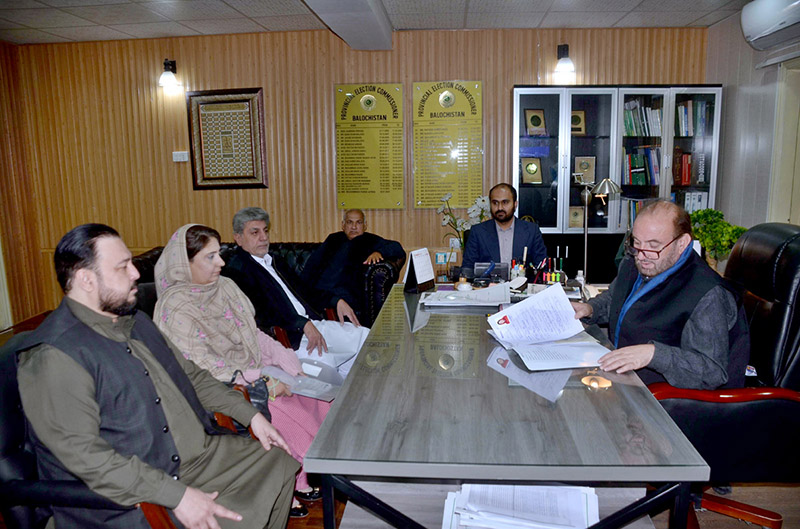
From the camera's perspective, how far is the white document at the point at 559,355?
1689mm

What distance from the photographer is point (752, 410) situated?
1.78 m

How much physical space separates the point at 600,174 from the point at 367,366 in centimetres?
384

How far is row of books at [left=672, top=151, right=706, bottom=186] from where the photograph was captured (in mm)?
4805

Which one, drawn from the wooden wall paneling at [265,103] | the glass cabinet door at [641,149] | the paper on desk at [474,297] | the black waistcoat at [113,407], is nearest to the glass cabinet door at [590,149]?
the glass cabinet door at [641,149]

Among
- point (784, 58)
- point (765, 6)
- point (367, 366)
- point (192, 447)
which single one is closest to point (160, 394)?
point (192, 447)

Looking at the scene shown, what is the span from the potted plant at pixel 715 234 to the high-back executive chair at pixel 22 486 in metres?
3.43

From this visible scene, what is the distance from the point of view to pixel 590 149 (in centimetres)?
487

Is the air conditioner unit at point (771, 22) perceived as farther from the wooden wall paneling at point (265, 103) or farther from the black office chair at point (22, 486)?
the black office chair at point (22, 486)

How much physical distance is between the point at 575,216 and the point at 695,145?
46.8 inches

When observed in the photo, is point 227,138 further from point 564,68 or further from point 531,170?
point 564,68

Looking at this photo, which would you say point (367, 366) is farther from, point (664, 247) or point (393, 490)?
point (664, 247)

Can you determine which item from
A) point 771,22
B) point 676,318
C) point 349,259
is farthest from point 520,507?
point 771,22

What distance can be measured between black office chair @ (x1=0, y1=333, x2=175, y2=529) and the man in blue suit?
285 centimetres

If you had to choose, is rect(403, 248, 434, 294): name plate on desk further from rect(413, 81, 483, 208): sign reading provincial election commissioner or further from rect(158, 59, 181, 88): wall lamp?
rect(158, 59, 181, 88): wall lamp
